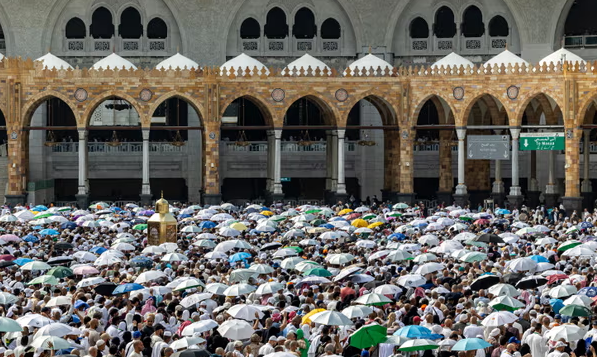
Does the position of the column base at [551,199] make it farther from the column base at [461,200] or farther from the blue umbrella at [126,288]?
the blue umbrella at [126,288]

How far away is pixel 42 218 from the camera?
110 feet

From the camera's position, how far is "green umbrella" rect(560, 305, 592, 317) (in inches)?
700

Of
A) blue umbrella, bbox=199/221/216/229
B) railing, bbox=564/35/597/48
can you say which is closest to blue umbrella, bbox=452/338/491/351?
blue umbrella, bbox=199/221/216/229

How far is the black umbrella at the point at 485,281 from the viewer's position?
69.5ft

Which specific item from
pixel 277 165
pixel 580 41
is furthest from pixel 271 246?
pixel 580 41

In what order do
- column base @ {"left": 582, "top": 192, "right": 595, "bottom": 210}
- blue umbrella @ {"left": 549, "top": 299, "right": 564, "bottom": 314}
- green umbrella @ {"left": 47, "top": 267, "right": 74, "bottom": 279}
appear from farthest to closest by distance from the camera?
column base @ {"left": 582, "top": 192, "right": 595, "bottom": 210} → green umbrella @ {"left": 47, "top": 267, "right": 74, "bottom": 279} → blue umbrella @ {"left": 549, "top": 299, "right": 564, "bottom": 314}

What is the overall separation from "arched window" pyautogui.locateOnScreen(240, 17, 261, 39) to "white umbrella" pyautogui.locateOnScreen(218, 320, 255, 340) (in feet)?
136

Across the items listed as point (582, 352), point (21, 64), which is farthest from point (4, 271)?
point (21, 64)

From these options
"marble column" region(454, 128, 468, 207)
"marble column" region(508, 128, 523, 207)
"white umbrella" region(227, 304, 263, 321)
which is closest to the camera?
"white umbrella" region(227, 304, 263, 321)

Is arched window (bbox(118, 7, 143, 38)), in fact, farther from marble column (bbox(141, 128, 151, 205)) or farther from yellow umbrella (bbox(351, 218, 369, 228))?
yellow umbrella (bbox(351, 218, 369, 228))

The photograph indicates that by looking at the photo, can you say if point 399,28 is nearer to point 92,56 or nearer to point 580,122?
point 580,122

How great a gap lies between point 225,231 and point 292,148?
25181mm

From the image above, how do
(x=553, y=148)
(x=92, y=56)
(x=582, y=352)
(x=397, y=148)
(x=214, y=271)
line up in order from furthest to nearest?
1. (x=92, y=56)
2. (x=397, y=148)
3. (x=553, y=148)
4. (x=214, y=271)
5. (x=582, y=352)

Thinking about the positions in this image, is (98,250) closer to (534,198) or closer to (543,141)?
(543,141)
